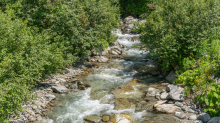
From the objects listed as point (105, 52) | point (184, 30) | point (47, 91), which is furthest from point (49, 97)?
point (105, 52)

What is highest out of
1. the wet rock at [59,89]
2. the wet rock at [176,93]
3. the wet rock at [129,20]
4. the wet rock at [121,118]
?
the wet rock at [129,20]

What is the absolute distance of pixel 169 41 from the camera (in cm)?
1494

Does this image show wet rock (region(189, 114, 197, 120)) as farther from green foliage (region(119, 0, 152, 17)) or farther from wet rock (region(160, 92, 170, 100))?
green foliage (region(119, 0, 152, 17))

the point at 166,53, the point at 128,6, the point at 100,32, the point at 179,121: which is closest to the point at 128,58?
the point at 100,32

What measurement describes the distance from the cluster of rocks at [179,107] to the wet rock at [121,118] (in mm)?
1899

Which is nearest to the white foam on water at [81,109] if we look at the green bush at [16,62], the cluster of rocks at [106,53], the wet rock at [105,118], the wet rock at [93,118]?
the wet rock at [93,118]

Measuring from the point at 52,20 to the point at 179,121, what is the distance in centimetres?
1287

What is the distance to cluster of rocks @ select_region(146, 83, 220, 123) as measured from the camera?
9977 millimetres

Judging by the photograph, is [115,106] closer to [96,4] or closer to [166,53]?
[166,53]

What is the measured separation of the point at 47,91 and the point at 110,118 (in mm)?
5703

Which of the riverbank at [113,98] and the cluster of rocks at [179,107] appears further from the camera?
the riverbank at [113,98]

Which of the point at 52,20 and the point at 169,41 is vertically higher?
the point at 52,20

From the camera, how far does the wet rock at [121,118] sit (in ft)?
35.0

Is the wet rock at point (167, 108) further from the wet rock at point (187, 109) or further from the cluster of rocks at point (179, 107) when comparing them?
the wet rock at point (187, 109)
